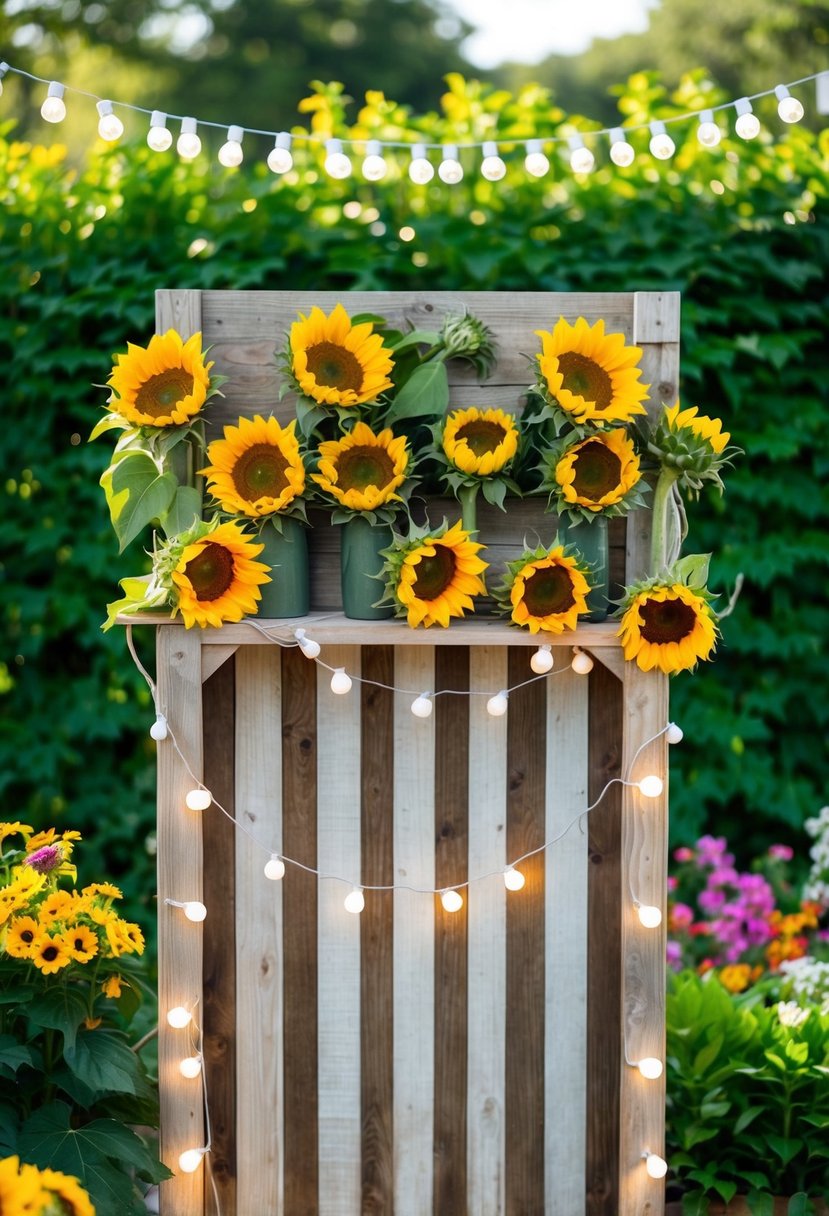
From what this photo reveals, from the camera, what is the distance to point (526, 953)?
1977 millimetres

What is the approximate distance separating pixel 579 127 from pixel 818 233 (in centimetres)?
66

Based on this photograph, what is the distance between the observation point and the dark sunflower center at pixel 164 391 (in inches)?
71.9

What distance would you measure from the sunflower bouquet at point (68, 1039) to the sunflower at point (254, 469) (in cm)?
67

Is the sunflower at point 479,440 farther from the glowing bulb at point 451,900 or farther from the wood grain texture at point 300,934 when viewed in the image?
the glowing bulb at point 451,900

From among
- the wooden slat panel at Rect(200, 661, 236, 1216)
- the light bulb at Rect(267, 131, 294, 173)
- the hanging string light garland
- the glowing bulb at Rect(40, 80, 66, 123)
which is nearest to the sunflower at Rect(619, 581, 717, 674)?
the wooden slat panel at Rect(200, 661, 236, 1216)

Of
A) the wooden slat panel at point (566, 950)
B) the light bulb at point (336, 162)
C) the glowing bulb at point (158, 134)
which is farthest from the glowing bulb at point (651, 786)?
the glowing bulb at point (158, 134)

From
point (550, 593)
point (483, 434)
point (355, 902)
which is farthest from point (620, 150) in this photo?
point (355, 902)

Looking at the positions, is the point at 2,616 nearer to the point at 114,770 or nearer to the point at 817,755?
the point at 114,770

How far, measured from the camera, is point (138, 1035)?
2.47 m

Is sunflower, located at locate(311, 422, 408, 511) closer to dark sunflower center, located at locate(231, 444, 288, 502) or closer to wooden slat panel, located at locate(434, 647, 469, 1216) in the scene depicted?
dark sunflower center, located at locate(231, 444, 288, 502)

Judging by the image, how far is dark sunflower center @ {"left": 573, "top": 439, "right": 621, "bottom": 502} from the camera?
1.83 m

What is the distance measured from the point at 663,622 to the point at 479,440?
0.41m

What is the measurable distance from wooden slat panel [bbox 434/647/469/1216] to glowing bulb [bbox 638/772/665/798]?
30 cm

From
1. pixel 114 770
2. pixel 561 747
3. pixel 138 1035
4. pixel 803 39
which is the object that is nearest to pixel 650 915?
pixel 561 747
